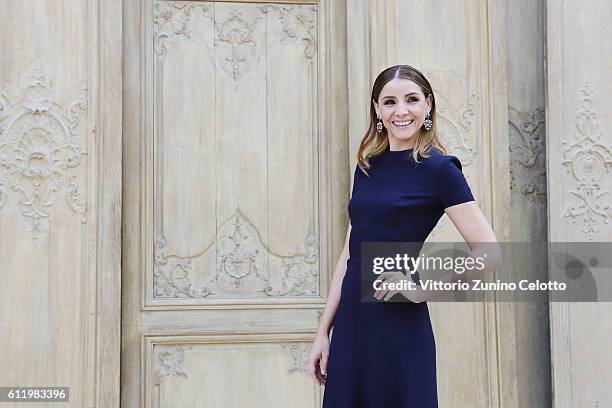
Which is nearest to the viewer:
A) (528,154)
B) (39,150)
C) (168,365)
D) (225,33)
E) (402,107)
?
(402,107)

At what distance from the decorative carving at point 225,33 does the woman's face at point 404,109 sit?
4.26ft

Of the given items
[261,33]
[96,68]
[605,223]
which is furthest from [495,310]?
[96,68]

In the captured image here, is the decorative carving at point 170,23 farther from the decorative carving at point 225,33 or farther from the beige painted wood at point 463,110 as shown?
the beige painted wood at point 463,110

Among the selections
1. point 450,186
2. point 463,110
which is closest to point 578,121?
point 463,110

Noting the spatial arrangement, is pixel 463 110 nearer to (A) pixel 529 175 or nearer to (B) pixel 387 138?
(A) pixel 529 175

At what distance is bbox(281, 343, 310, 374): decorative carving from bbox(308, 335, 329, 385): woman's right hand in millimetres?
1026

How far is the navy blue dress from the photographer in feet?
7.21

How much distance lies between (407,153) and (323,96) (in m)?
1.30

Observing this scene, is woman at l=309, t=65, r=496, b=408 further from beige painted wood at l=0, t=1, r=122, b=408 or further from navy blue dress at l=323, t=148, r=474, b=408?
beige painted wood at l=0, t=1, r=122, b=408

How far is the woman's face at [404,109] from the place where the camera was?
231cm

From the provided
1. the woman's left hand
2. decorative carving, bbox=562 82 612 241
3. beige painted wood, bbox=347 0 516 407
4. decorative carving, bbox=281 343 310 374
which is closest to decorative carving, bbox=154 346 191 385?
decorative carving, bbox=281 343 310 374

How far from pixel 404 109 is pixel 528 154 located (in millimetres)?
1522

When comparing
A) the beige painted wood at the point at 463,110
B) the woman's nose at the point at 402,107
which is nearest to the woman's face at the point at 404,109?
the woman's nose at the point at 402,107

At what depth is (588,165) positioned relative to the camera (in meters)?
3.48
